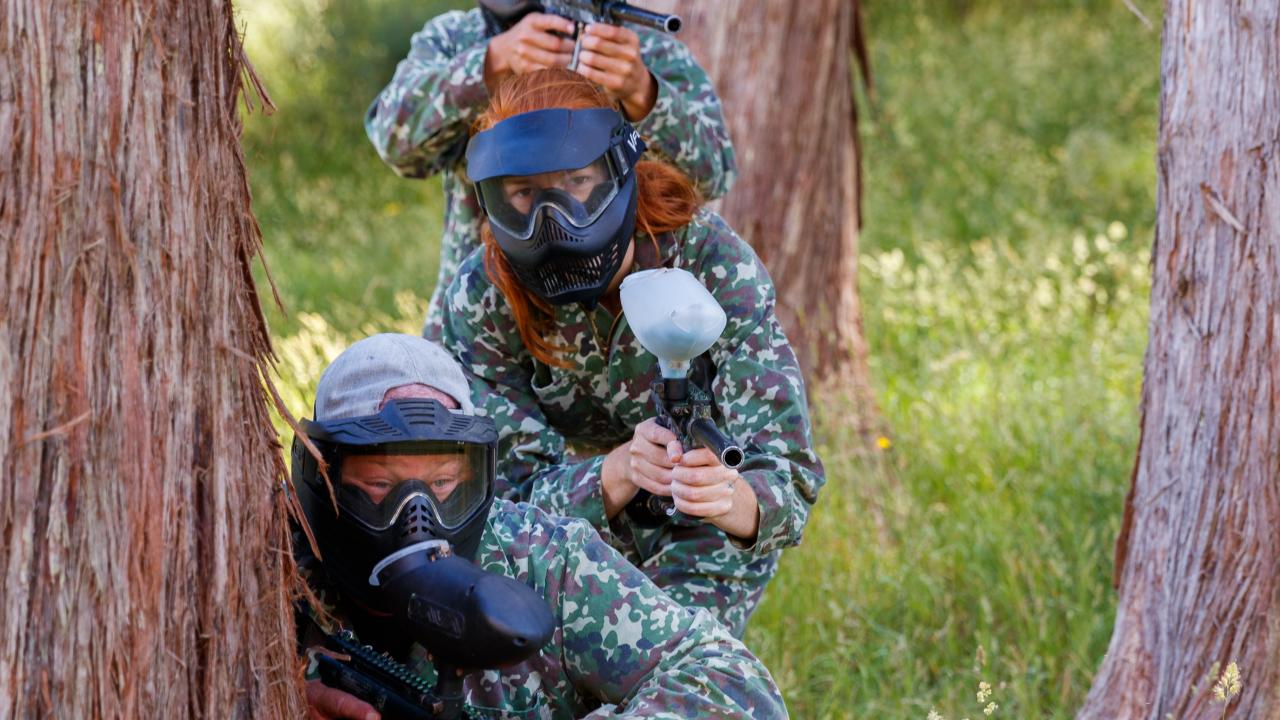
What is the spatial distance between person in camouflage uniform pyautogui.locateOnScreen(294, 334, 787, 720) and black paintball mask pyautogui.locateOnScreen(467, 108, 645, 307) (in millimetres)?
467

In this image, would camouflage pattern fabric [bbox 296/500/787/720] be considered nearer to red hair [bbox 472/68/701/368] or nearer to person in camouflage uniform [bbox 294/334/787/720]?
person in camouflage uniform [bbox 294/334/787/720]

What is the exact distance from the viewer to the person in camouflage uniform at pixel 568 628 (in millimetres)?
2873

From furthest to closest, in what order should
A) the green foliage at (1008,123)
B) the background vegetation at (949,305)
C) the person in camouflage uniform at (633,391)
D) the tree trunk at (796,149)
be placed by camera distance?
the green foliage at (1008,123), the tree trunk at (796,149), the background vegetation at (949,305), the person in camouflage uniform at (633,391)

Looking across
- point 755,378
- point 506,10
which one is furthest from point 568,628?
point 506,10

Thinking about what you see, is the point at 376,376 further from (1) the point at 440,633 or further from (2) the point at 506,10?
(2) the point at 506,10

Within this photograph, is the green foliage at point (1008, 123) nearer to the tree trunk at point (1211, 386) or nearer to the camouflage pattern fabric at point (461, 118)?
the camouflage pattern fabric at point (461, 118)

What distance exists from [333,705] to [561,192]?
1292 mm

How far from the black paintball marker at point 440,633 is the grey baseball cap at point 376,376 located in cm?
37

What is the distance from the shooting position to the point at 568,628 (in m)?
3.00

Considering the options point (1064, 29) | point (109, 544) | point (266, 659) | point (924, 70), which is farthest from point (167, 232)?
point (1064, 29)

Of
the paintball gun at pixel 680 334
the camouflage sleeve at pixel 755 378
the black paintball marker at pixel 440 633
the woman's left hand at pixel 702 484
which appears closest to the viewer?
the black paintball marker at pixel 440 633

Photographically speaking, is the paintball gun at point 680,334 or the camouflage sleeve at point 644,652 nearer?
the camouflage sleeve at point 644,652

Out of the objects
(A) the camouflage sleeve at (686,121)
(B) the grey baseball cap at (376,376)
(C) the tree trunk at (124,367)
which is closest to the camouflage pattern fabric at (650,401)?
(A) the camouflage sleeve at (686,121)

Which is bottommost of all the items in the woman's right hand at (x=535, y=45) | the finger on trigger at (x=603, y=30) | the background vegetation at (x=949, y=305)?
the background vegetation at (x=949, y=305)
